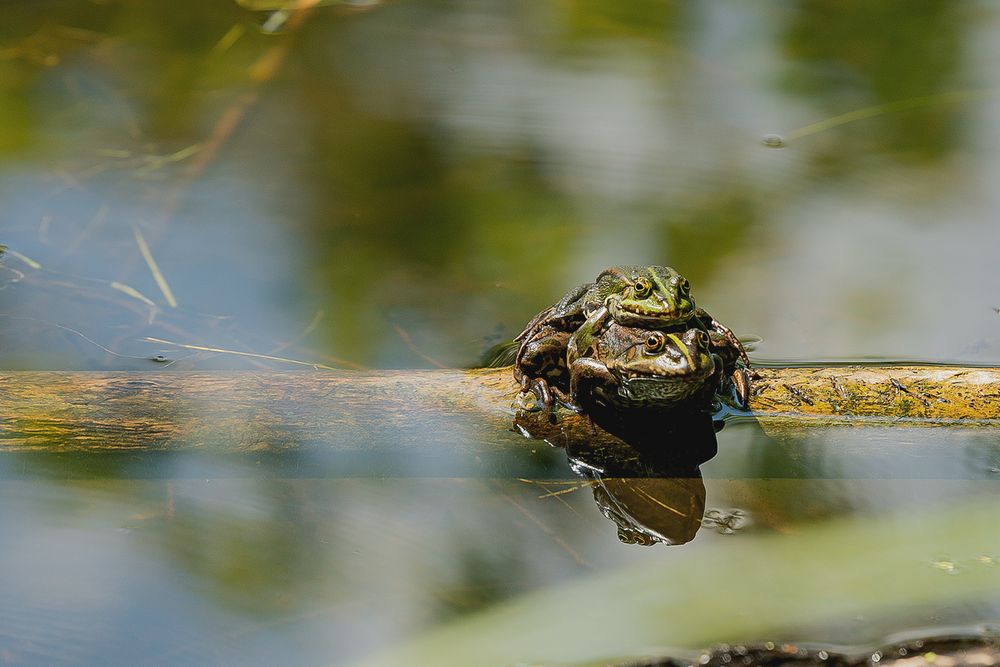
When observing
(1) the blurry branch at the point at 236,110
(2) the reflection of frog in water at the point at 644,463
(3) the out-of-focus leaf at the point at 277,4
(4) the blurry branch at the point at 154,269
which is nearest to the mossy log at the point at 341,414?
(2) the reflection of frog in water at the point at 644,463

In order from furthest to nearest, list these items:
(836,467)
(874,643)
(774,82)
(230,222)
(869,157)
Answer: (774,82), (869,157), (230,222), (836,467), (874,643)

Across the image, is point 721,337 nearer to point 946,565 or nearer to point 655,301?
point 655,301

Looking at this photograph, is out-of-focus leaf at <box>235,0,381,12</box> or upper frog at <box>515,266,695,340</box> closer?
upper frog at <box>515,266,695,340</box>

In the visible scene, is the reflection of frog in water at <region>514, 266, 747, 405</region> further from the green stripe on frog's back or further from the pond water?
the pond water

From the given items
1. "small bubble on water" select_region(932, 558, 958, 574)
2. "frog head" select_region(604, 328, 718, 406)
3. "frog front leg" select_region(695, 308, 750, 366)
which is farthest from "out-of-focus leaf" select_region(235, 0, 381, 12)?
"small bubble on water" select_region(932, 558, 958, 574)

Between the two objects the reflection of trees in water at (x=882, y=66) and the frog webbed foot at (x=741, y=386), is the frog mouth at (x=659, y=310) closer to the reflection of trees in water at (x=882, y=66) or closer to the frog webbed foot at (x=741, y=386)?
the frog webbed foot at (x=741, y=386)

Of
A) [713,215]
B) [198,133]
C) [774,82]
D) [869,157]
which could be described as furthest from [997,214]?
[198,133]

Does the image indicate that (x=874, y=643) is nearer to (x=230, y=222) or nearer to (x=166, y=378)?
(x=166, y=378)
